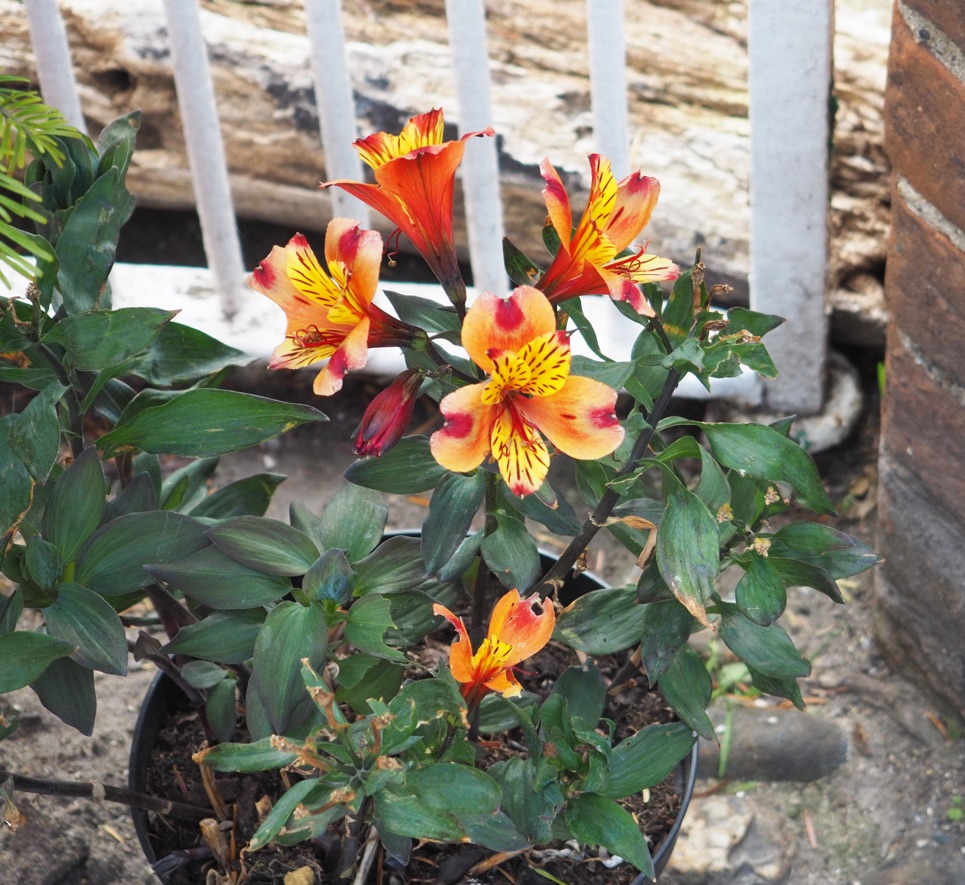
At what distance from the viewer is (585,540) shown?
865 millimetres

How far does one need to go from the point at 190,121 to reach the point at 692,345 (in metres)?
1.06

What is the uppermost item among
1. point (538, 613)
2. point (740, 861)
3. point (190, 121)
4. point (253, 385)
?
point (190, 121)

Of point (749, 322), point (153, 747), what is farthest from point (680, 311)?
point (153, 747)

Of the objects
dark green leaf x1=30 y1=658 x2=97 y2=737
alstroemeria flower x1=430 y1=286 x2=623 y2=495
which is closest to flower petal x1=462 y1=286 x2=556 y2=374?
alstroemeria flower x1=430 y1=286 x2=623 y2=495

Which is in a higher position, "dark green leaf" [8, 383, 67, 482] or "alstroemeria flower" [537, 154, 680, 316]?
"alstroemeria flower" [537, 154, 680, 316]

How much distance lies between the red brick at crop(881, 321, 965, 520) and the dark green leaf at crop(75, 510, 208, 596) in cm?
80

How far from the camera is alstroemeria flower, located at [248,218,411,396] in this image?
68cm

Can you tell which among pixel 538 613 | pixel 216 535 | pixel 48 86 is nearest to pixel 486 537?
pixel 538 613

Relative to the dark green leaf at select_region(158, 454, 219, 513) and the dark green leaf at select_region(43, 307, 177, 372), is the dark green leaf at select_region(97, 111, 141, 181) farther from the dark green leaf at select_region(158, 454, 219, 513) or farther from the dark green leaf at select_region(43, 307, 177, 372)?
the dark green leaf at select_region(158, 454, 219, 513)

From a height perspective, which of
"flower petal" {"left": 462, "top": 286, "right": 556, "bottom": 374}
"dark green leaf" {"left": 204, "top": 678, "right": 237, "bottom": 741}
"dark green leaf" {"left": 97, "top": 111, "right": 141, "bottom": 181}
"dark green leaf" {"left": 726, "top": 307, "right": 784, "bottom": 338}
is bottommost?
"dark green leaf" {"left": 204, "top": 678, "right": 237, "bottom": 741}

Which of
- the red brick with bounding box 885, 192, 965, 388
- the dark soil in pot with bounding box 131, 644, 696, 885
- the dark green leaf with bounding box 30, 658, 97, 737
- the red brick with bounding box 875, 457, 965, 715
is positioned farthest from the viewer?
the red brick with bounding box 875, 457, 965, 715

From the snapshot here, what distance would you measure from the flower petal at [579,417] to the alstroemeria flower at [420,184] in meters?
0.13

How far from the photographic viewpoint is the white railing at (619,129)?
1.38 m

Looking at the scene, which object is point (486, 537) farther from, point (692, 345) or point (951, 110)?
point (951, 110)
